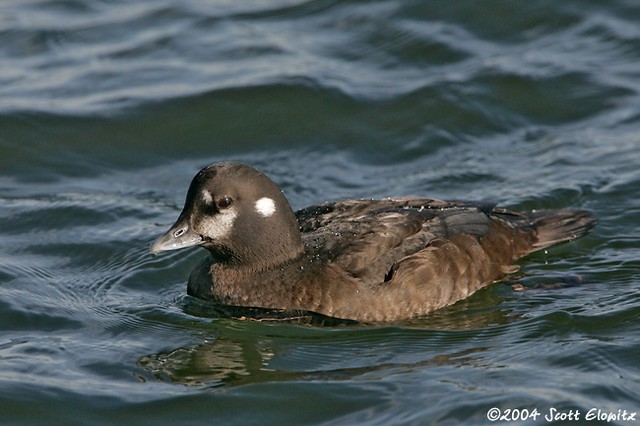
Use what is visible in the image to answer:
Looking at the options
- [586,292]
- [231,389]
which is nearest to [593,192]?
[586,292]

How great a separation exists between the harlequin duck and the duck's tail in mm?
688

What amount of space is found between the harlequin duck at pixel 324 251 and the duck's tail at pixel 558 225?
688 millimetres

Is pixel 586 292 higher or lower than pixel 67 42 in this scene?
lower

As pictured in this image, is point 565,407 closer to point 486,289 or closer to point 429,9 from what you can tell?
point 486,289

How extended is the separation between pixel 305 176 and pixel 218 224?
128 inches

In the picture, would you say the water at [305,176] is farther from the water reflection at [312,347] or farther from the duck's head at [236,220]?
the duck's head at [236,220]

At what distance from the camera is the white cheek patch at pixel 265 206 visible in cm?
883

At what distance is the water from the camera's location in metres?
7.84

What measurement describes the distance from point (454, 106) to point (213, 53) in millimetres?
3216

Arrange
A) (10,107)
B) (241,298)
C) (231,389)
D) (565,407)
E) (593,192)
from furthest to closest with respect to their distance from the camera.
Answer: (10,107) → (593,192) → (241,298) → (231,389) → (565,407)

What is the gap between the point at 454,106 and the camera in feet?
43.0

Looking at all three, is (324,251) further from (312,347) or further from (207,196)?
(207,196)

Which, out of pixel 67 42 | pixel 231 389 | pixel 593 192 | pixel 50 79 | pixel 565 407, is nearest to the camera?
pixel 565 407

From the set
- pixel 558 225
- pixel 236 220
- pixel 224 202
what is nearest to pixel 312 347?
pixel 236 220
